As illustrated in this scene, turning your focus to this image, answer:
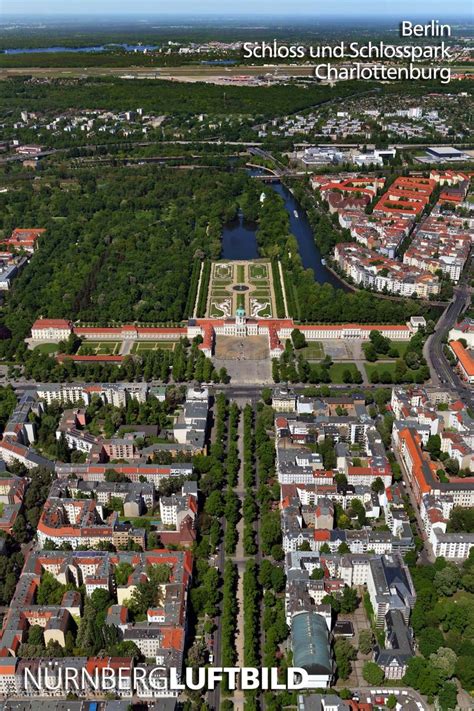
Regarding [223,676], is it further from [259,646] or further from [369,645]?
[369,645]

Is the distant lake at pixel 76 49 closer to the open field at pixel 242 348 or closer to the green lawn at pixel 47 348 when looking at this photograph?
the green lawn at pixel 47 348

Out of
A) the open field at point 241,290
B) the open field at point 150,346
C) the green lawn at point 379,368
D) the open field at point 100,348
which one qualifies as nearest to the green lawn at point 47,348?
the open field at point 100,348

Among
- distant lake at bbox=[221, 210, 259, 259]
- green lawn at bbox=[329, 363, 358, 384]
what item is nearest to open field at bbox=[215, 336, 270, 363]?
green lawn at bbox=[329, 363, 358, 384]

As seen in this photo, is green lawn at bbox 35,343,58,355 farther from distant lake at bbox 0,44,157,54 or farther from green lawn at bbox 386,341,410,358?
distant lake at bbox 0,44,157,54

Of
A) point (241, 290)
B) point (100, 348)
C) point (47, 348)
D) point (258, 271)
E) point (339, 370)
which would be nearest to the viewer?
point (339, 370)

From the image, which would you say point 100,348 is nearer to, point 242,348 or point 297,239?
point 242,348

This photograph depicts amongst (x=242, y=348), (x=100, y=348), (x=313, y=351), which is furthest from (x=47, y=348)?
(x=313, y=351)

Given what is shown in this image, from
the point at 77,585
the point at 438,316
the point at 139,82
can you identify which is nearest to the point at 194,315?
the point at 438,316
